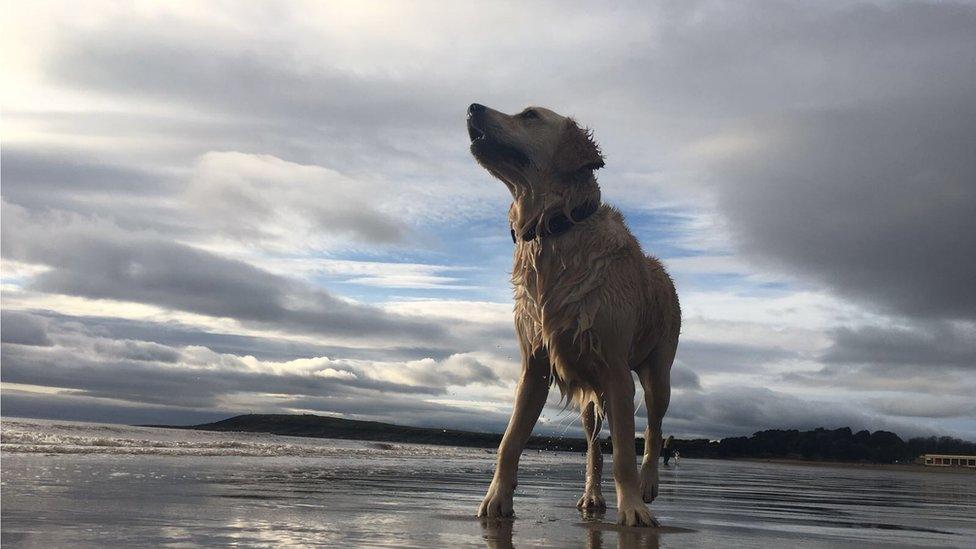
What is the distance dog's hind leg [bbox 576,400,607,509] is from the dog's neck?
1762 mm

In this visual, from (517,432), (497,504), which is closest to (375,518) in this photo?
(497,504)

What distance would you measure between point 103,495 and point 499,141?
4496mm

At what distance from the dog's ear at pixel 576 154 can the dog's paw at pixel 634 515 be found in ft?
7.51

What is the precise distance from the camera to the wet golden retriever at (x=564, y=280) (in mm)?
6016

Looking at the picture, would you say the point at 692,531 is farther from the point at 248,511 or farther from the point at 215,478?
the point at 215,478

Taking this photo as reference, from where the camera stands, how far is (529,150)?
604 centimetres

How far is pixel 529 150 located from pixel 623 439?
6.82ft

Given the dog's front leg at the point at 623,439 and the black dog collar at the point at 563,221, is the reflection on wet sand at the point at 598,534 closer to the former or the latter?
the dog's front leg at the point at 623,439

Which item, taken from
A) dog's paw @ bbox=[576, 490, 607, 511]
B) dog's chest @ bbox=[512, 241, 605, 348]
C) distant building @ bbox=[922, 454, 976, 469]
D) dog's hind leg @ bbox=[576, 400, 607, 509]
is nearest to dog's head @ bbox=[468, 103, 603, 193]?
dog's chest @ bbox=[512, 241, 605, 348]

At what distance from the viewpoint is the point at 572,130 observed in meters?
6.13

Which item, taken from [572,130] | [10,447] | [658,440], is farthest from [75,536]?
[10,447]

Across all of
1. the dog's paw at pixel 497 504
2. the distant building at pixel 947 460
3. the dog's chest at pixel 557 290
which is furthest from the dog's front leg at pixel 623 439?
the distant building at pixel 947 460

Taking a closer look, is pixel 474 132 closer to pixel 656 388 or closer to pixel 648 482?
pixel 656 388

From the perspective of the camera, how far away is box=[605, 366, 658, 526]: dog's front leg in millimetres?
5910
